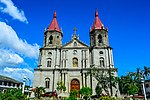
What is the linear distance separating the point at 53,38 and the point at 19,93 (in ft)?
99.8

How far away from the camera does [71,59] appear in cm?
4775

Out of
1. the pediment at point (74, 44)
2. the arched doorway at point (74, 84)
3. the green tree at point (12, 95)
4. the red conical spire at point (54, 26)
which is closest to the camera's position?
the green tree at point (12, 95)

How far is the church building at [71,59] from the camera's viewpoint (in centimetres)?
4525

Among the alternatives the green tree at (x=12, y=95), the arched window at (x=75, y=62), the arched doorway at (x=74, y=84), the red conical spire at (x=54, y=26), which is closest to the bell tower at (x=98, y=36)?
the arched window at (x=75, y=62)

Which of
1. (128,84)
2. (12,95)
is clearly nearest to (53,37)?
(128,84)

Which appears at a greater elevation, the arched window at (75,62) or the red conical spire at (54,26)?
the red conical spire at (54,26)

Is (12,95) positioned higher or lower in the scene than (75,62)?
lower

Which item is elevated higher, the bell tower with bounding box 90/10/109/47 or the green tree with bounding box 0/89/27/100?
the bell tower with bounding box 90/10/109/47

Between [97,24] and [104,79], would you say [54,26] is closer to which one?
[97,24]

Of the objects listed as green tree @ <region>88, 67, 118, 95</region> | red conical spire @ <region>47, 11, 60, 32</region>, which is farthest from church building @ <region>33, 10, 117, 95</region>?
green tree @ <region>88, 67, 118, 95</region>

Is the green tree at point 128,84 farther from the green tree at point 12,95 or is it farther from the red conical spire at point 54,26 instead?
the green tree at point 12,95

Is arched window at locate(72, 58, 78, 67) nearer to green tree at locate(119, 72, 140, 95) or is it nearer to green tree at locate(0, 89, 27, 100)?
green tree at locate(119, 72, 140, 95)

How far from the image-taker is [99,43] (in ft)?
159

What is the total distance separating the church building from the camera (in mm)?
45250
